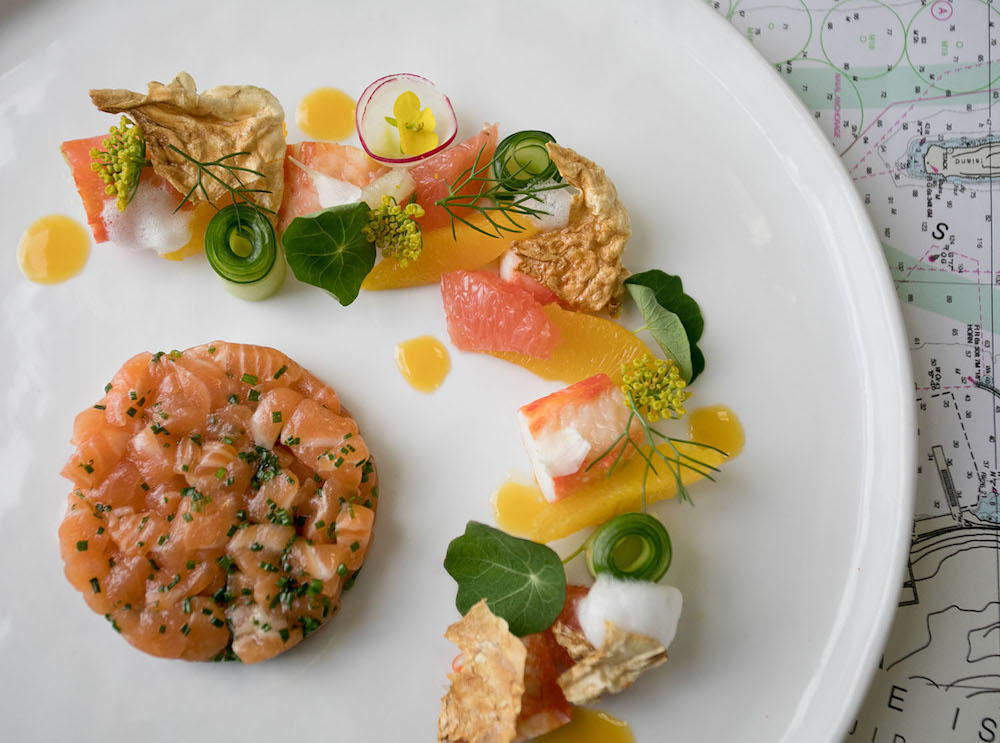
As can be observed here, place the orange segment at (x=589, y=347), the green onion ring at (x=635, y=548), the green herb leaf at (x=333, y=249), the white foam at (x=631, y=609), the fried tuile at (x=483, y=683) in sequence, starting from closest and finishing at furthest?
1. the fried tuile at (x=483, y=683)
2. the white foam at (x=631, y=609)
3. the green onion ring at (x=635, y=548)
4. the green herb leaf at (x=333, y=249)
5. the orange segment at (x=589, y=347)

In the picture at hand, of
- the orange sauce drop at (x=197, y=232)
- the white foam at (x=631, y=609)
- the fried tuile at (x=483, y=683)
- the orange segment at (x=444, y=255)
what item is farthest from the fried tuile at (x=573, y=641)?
the orange sauce drop at (x=197, y=232)

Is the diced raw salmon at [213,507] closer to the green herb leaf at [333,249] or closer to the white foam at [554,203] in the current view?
the green herb leaf at [333,249]

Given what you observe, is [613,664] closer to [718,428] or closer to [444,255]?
[718,428]

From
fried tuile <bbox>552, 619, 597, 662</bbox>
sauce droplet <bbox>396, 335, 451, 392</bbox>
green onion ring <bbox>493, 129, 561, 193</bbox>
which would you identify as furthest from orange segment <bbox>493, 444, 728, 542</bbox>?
green onion ring <bbox>493, 129, 561, 193</bbox>

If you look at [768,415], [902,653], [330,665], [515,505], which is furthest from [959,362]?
[330,665]

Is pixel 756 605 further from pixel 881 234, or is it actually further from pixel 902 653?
pixel 881 234

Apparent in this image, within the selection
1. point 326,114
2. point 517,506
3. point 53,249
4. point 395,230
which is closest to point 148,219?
point 53,249

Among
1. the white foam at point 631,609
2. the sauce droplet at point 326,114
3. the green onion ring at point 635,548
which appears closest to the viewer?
the white foam at point 631,609
